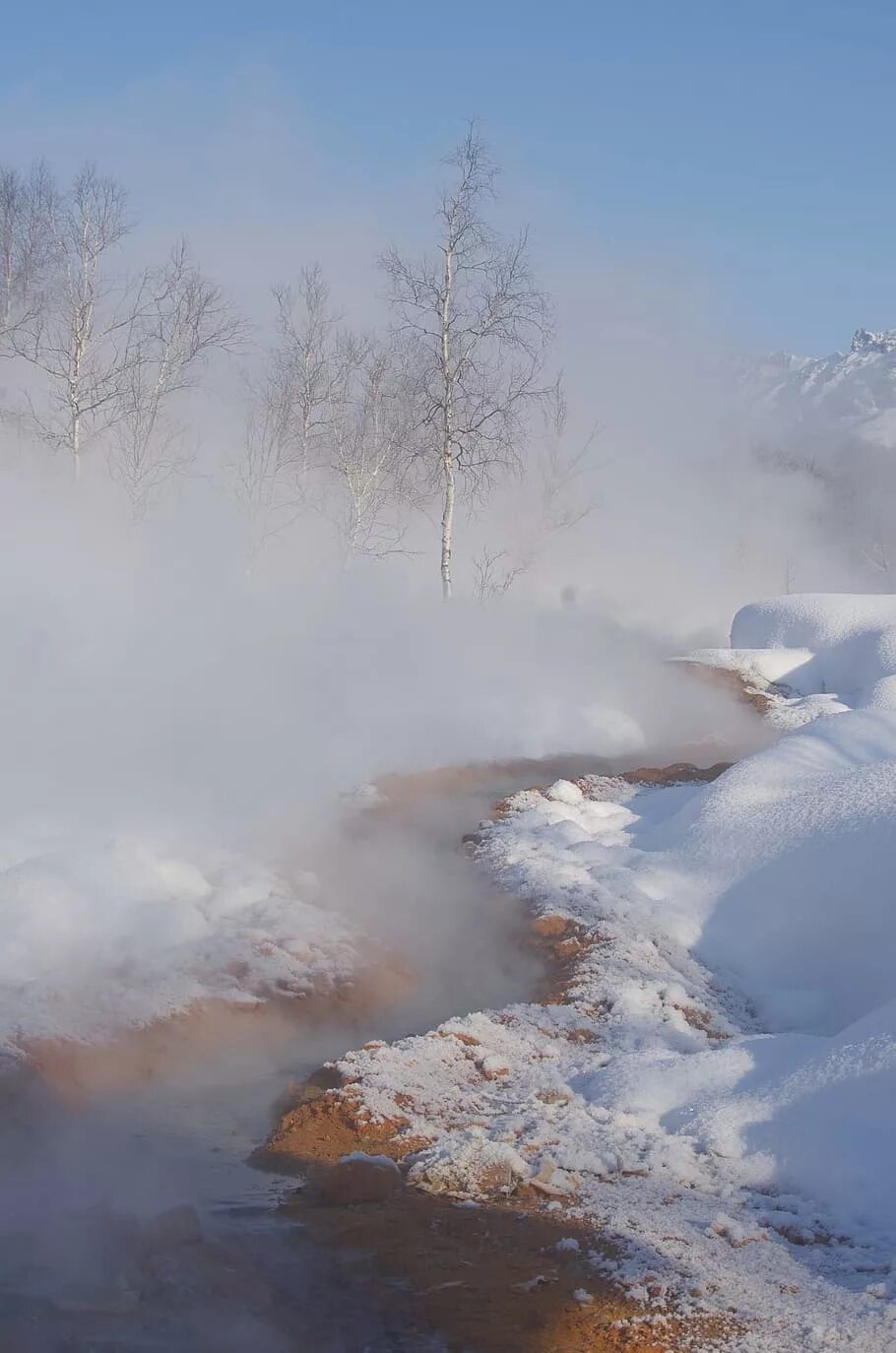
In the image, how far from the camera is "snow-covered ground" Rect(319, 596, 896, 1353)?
404 centimetres

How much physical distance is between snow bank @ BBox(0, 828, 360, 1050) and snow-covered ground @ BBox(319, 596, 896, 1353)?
1404 mm

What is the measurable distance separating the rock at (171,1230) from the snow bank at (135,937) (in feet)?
6.13

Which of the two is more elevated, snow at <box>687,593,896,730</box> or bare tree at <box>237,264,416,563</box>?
bare tree at <box>237,264,416,563</box>

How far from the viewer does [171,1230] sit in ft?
13.5

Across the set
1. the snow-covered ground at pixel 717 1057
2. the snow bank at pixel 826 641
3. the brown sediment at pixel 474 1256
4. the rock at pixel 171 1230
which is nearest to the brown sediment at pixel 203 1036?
the snow-covered ground at pixel 717 1057

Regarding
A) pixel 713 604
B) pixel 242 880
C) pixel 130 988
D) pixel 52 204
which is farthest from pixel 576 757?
pixel 713 604

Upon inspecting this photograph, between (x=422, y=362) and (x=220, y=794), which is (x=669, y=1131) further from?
(x=422, y=362)

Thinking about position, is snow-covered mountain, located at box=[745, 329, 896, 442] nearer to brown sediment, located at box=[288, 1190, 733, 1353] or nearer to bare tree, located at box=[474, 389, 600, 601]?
bare tree, located at box=[474, 389, 600, 601]

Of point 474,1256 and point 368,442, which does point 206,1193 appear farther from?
point 368,442

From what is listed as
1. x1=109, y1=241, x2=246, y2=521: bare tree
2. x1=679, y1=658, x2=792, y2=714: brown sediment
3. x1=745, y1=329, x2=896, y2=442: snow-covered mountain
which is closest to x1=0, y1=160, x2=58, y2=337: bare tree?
x1=109, y1=241, x2=246, y2=521: bare tree

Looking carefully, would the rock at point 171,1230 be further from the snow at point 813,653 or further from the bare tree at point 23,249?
the bare tree at point 23,249

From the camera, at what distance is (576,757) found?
14344mm

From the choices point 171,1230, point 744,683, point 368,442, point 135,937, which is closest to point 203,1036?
point 135,937

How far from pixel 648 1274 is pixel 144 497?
2354cm
